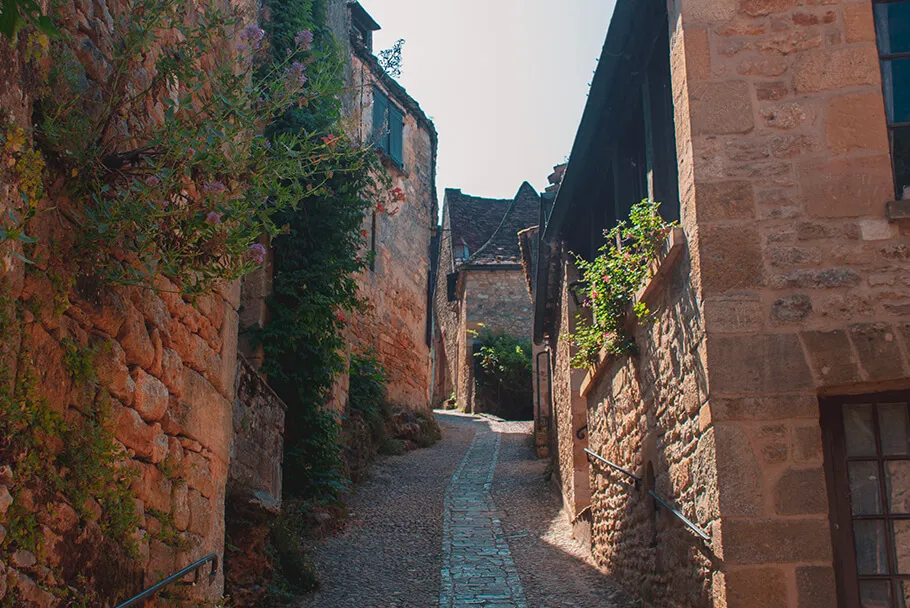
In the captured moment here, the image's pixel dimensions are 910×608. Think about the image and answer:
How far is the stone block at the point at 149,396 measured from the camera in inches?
122

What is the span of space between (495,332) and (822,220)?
1951cm

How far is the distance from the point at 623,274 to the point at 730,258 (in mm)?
1624

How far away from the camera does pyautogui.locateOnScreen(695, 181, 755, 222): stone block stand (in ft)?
15.1

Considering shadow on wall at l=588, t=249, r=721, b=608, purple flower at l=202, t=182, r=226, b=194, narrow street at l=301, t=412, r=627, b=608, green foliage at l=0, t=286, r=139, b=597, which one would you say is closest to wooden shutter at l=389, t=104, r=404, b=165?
narrow street at l=301, t=412, r=627, b=608

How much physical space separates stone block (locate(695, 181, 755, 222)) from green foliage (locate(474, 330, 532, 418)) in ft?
60.6

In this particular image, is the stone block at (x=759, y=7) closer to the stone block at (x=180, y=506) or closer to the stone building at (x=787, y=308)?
the stone building at (x=787, y=308)

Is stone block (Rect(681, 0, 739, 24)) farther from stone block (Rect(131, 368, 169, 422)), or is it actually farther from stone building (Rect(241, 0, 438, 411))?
stone building (Rect(241, 0, 438, 411))

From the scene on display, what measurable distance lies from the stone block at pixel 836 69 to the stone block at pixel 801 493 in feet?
6.58

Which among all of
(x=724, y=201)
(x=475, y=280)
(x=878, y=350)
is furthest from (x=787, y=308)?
(x=475, y=280)

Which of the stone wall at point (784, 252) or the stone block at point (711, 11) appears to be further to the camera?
the stone block at point (711, 11)

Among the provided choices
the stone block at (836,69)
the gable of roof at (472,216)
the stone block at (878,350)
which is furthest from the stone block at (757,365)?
the gable of roof at (472,216)

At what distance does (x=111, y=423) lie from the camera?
2848mm

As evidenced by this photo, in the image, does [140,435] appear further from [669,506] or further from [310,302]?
[310,302]

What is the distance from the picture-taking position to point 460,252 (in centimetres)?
2730
